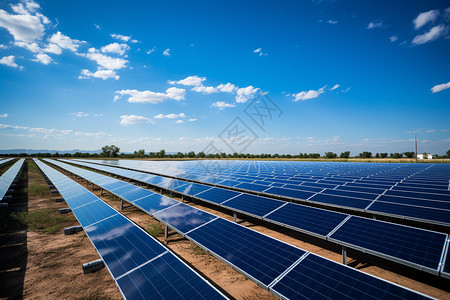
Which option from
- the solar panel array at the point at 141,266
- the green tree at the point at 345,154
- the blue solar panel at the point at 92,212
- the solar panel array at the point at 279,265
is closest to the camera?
the solar panel array at the point at 279,265

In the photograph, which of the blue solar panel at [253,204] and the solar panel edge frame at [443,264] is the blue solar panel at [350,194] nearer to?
the blue solar panel at [253,204]

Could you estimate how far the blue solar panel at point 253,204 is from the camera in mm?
8880

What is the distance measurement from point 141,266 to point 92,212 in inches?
245

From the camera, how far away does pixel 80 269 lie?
6.61 m

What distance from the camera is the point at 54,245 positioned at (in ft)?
27.4

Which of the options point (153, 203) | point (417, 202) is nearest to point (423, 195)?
point (417, 202)

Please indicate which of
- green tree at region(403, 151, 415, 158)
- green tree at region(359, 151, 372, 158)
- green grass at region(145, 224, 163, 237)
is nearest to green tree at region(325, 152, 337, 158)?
green tree at region(359, 151, 372, 158)

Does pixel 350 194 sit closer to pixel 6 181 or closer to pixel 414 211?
pixel 414 211

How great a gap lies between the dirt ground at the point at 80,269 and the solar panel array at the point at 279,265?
133cm

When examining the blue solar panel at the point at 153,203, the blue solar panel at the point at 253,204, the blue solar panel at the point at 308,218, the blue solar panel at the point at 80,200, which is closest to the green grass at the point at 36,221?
the blue solar panel at the point at 80,200

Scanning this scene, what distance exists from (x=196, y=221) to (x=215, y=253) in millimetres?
2341

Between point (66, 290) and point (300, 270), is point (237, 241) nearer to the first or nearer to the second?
point (300, 270)

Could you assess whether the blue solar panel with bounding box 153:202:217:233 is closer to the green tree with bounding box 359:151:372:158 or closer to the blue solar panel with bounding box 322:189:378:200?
the blue solar panel with bounding box 322:189:378:200

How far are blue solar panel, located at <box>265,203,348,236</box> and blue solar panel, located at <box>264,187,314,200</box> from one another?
245 cm
